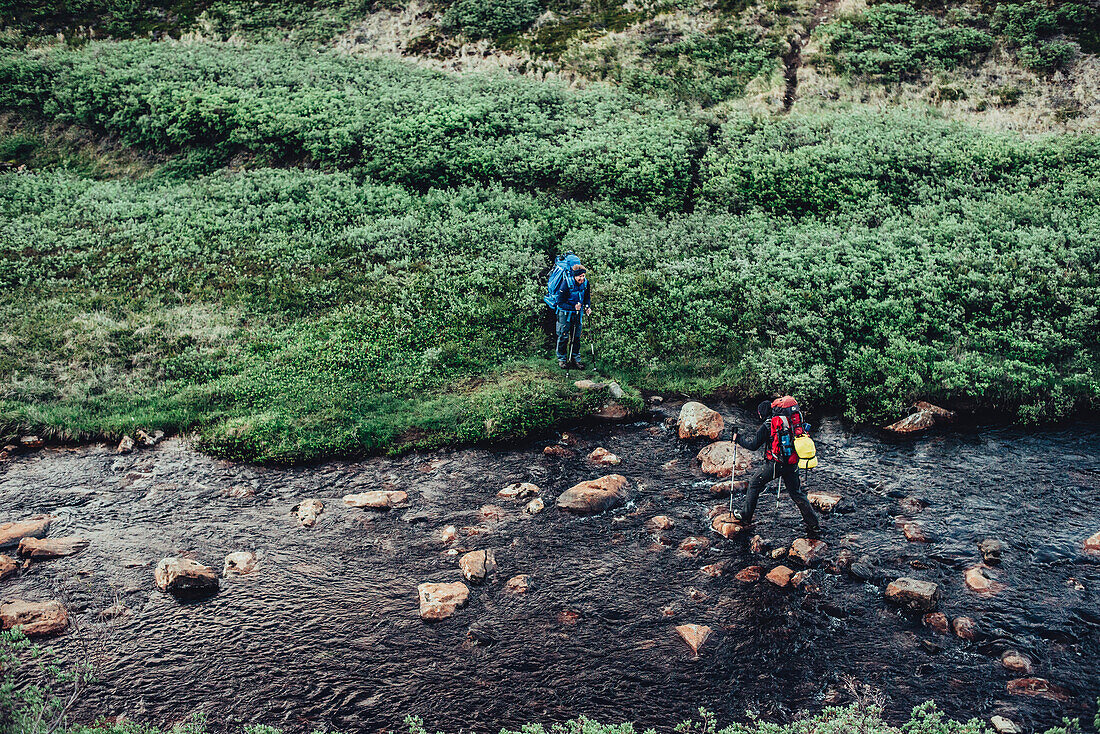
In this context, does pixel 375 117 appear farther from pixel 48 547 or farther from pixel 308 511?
pixel 48 547

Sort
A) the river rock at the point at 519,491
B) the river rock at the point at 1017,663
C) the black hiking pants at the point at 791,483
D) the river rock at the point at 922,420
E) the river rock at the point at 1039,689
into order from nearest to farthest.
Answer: the river rock at the point at 1039,689
the river rock at the point at 1017,663
the black hiking pants at the point at 791,483
the river rock at the point at 519,491
the river rock at the point at 922,420

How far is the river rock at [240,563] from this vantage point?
11.0 meters

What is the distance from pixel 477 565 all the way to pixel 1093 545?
9053 mm

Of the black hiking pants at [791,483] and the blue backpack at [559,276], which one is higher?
the blue backpack at [559,276]

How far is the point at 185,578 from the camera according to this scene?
10500mm

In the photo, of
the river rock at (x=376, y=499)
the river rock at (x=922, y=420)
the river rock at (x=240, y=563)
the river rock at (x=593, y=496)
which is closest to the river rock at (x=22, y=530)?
the river rock at (x=240, y=563)

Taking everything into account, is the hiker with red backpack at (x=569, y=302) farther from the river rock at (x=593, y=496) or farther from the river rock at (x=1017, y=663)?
the river rock at (x=1017, y=663)

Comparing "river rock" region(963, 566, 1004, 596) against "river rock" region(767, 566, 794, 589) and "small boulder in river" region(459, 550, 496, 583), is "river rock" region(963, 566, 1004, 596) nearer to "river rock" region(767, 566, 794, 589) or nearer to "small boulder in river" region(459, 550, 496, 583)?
"river rock" region(767, 566, 794, 589)

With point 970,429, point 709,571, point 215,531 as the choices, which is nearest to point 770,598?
point 709,571

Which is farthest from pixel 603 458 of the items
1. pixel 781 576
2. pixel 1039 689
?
pixel 1039 689

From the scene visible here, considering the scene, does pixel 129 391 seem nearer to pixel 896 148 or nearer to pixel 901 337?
pixel 901 337

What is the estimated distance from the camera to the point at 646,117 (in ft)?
77.8

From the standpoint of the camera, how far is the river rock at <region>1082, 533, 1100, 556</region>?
34.4 feet

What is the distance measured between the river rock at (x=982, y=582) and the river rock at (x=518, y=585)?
6181 millimetres
